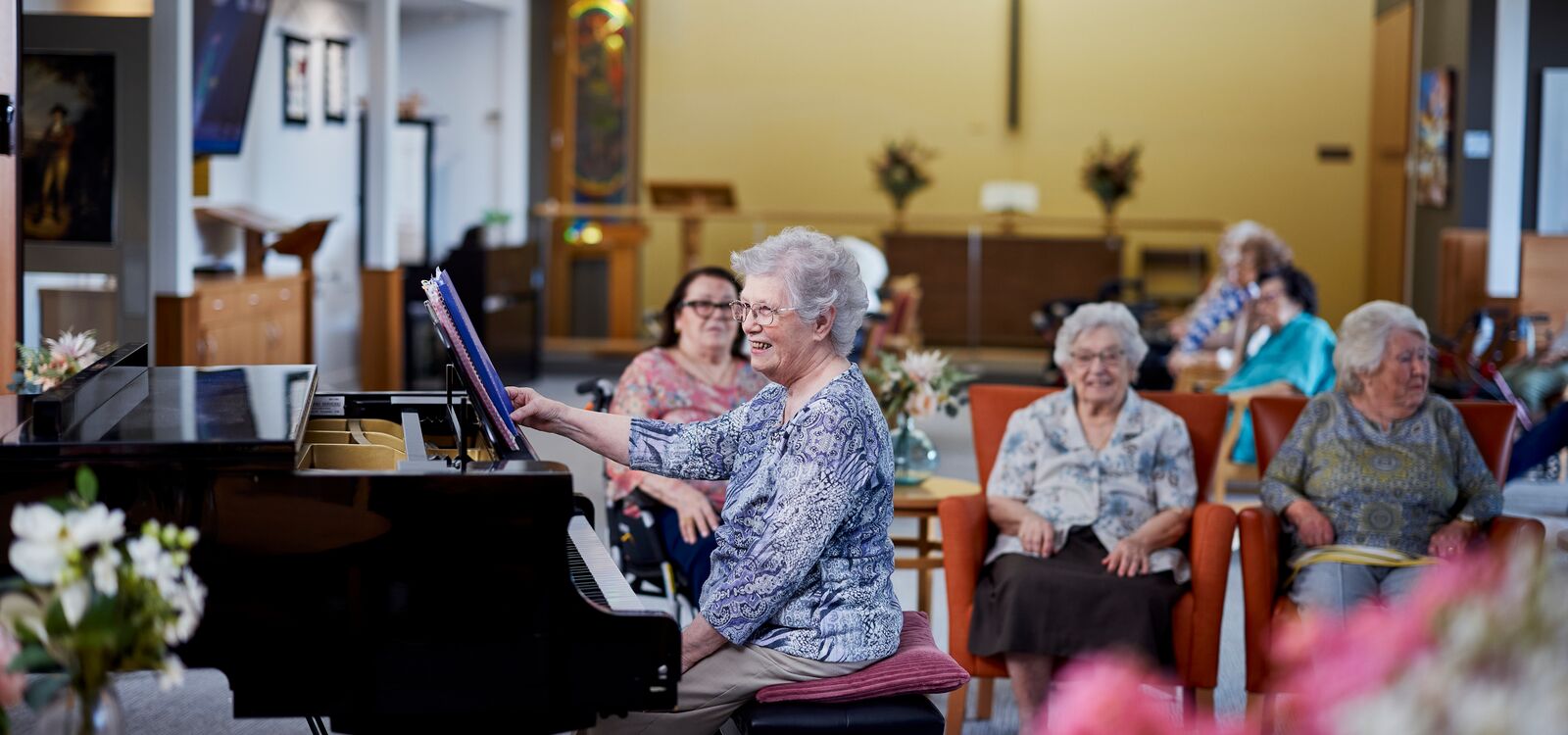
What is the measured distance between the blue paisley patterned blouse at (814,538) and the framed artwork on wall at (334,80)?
8305 mm

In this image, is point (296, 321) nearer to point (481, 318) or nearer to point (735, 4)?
point (481, 318)

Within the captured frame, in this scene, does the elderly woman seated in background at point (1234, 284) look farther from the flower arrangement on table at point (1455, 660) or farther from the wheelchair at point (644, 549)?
the flower arrangement on table at point (1455, 660)

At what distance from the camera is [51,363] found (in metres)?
4.00

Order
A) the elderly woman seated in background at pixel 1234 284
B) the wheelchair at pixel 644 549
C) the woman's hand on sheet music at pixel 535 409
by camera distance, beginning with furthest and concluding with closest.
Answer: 1. the elderly woman seated in background at pixel 1234 284
2. the wheelchair at pixel 644 549
3. the woman's hand on sheet music at pixel 535 409

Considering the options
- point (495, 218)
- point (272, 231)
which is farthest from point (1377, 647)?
point (495, 218)

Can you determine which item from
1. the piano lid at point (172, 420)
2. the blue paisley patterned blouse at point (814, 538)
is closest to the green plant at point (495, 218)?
the piano lid at point (172, 420)

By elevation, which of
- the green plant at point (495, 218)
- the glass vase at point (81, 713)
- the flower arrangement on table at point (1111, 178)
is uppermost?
the flower arrangement on table at point (1111, 178)

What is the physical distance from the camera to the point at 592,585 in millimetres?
2574

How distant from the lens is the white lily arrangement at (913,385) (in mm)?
4498

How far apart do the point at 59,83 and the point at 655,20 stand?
8.54 metres

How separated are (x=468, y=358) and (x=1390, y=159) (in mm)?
12657

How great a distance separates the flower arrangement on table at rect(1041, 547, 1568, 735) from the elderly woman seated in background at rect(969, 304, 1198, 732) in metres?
2.77

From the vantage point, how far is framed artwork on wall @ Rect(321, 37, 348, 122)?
34.1ft

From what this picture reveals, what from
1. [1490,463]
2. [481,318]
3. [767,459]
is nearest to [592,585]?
[767,459]
